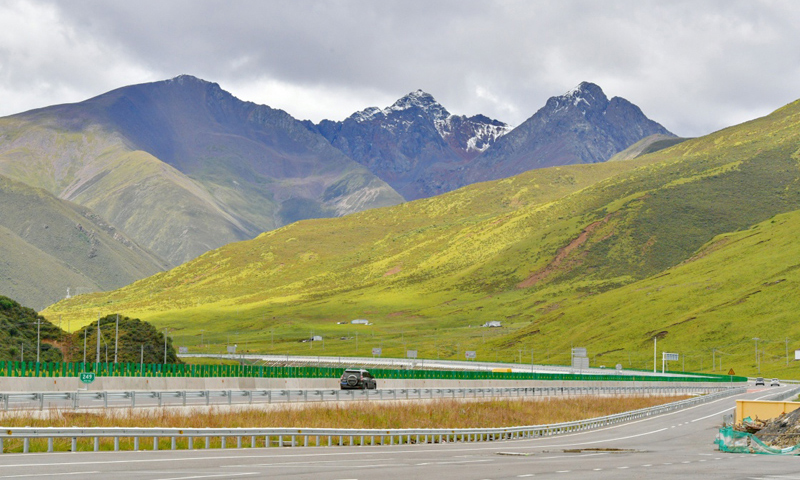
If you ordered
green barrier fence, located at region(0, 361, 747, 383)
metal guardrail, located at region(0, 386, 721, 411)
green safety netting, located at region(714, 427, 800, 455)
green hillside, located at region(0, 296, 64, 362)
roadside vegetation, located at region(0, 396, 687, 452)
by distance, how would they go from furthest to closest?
green hillside, located at region(0, 296, 64, 362) → green barrier fence, located at region(0, 361, 747, 383) → green safety netting, located at region(714, 427, 800, 455) → metal guardrail, located at region(0, 386, 721, 411) → roadside vegetation, located at region(0, 396, 687, 452)

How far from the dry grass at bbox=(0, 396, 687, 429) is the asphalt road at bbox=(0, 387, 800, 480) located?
599 centimetres

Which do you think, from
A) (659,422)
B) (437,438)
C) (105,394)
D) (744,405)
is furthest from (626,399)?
(105,394)

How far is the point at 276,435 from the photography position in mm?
39719

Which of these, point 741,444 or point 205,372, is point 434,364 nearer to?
A: point 205,372

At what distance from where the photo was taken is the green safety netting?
1708 inches

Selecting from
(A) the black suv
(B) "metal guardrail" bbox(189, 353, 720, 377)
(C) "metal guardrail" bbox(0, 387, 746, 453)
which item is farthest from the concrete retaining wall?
(B) "metal guardrail" bbox(189, 353, 720, 377)

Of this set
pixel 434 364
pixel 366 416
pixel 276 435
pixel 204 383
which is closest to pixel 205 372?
pixel 204 383

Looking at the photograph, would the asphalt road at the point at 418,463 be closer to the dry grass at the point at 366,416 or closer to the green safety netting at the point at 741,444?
the green safety netting at the point at 741,444

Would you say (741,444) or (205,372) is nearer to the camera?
(741,444)

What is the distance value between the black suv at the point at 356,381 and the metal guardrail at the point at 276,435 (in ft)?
56.3

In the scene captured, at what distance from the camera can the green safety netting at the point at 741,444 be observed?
43375mm

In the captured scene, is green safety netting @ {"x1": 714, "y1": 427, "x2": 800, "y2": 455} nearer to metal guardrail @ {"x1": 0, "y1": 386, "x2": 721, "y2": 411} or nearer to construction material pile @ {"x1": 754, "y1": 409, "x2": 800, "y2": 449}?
construction material pile @ {"x1": 754, "y1": 409, "x2": 800, "y2": 449}

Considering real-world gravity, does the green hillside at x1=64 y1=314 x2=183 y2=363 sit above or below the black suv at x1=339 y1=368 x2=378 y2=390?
above

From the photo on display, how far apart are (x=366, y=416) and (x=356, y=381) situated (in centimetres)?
2008
